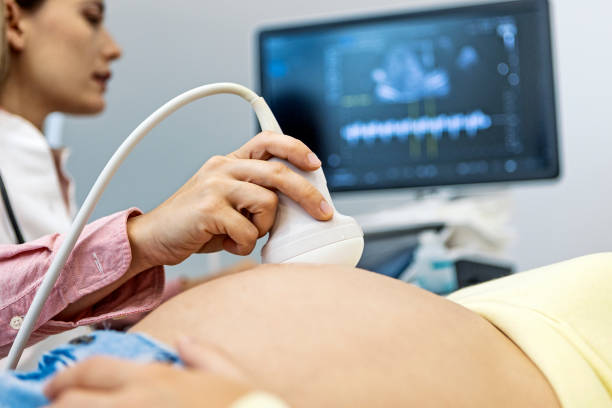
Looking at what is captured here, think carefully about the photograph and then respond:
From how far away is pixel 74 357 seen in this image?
433 millimetres

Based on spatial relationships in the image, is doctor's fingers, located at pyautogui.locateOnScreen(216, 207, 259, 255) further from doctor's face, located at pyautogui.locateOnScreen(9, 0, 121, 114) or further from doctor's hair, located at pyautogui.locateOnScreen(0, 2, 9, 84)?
doctor's face, located at pyautogui.locateOnScreen(9, 0, 121, 114)

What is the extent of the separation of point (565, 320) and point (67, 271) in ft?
1.83

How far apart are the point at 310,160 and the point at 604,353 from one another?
0.33 meters

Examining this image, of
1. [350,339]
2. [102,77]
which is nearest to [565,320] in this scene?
[350,339]

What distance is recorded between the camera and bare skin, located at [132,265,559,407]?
421 millimetres

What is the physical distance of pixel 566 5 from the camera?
67.4 inches

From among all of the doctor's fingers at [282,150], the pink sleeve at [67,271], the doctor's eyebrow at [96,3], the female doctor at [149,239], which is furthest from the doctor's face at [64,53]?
the doctor's fingers at [282,150]

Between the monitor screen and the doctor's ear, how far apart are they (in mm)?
600

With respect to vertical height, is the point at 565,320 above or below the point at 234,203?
below

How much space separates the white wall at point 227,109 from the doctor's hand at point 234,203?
3.97ft

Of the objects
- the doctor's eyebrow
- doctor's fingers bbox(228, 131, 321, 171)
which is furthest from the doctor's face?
doctor's fingers bbox(228, 131, 321, 171)

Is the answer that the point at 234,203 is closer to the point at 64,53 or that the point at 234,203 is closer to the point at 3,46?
the point at 3,46

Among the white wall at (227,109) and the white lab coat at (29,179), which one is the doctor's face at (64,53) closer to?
the white lab coat at (29,179)

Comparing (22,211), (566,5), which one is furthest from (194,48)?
(566,5)
